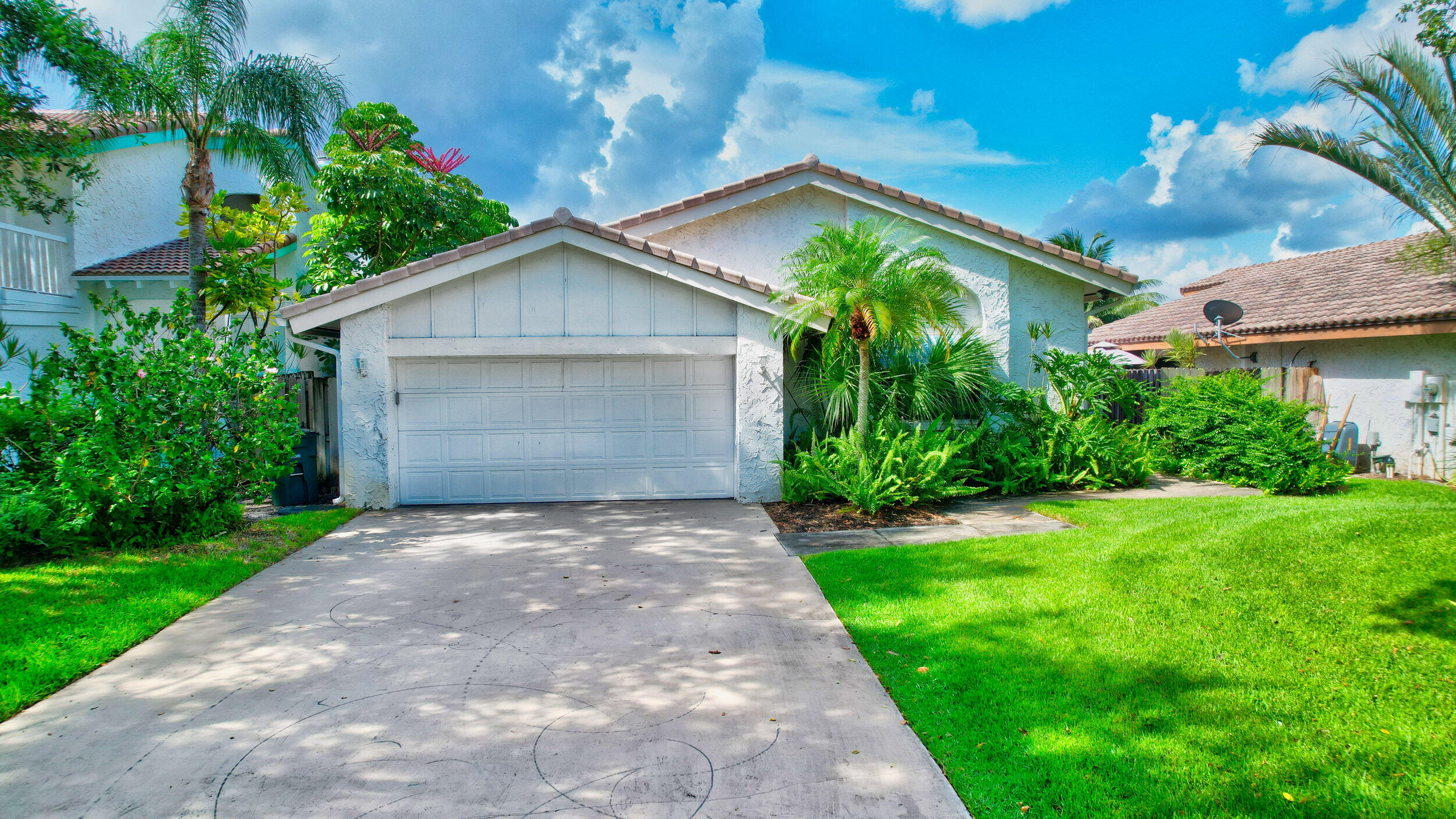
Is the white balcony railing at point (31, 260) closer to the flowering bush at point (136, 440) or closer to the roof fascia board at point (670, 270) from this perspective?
the flowering bush at point (136, 440)

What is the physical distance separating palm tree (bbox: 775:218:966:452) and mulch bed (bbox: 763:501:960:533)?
81 centimetres

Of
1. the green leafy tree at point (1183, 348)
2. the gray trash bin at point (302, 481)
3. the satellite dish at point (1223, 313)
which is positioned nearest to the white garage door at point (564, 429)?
the gray trash bin at point (302, 481)

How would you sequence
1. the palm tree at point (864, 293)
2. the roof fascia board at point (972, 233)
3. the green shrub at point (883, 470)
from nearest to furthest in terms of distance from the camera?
1. the palm tree at point (864, 293)
2. the green shrub at point (883, 470)
3. the roof fascia board at point (972, 233)

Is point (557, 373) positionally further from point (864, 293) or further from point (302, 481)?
point (864, 293)

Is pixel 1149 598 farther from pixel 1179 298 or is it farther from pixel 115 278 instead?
pixel 1179 298

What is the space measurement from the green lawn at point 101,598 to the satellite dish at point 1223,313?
49.0 ft

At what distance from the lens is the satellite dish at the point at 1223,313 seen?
1321cm

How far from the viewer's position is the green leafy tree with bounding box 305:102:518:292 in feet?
42.0

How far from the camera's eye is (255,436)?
7.71m

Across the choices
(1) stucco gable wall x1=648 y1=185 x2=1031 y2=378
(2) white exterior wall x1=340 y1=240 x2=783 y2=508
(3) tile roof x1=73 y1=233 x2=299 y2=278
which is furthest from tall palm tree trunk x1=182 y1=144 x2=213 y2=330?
(1) stucco gable wall x1=648 y1=185 x2=1031 y2=378

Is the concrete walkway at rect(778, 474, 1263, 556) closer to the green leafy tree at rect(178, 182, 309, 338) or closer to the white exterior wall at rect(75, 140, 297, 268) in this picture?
the green leafy tree at rect(178, 182, 309, 338)

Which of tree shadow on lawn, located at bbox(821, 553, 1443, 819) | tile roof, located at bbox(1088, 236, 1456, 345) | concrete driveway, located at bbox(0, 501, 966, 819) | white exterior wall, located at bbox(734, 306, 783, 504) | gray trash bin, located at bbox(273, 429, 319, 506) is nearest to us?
tree shadow on lawn, located at bbox(821, 553, 1443, 819)

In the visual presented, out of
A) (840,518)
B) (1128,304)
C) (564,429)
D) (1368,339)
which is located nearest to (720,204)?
(564,429)

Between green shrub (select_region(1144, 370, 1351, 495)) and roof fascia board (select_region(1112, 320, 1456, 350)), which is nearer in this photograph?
green shrub (select_region(1144, 370, 1351, 495))
